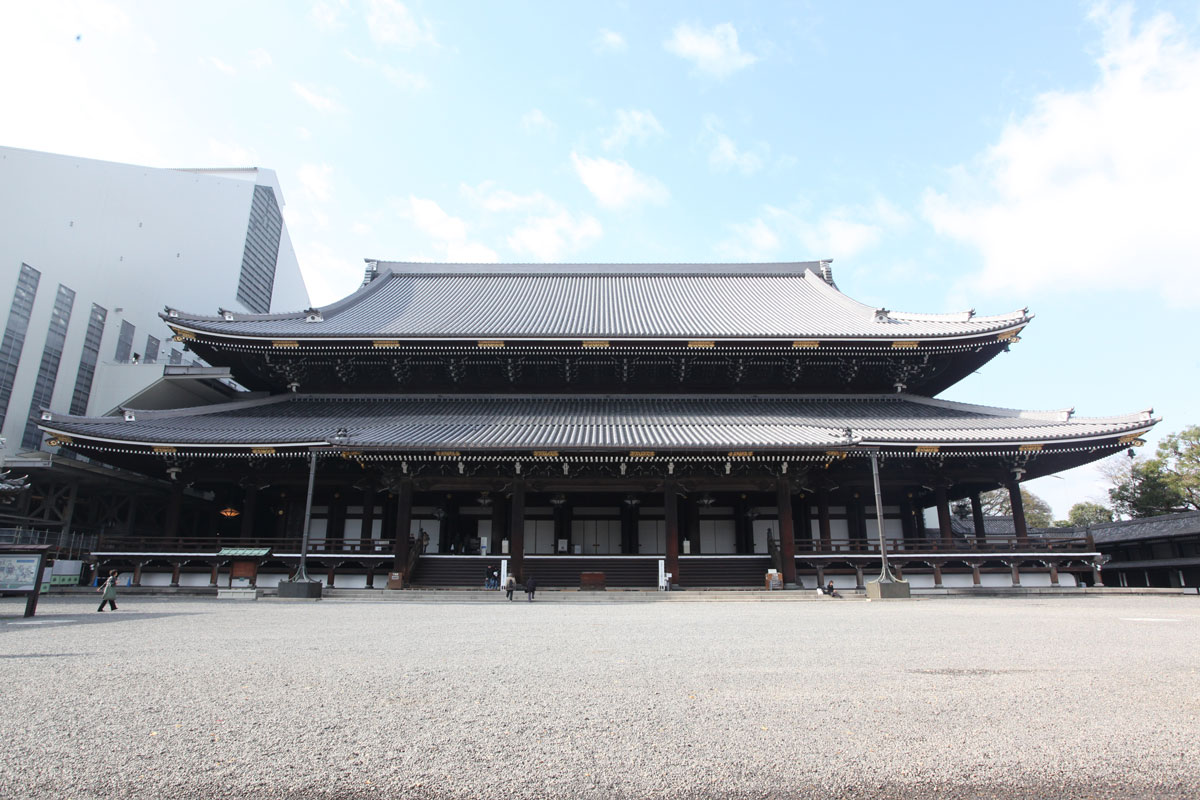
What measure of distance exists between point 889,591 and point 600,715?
15.6m

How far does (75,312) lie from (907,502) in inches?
1383

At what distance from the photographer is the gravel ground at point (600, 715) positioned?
3.51 m

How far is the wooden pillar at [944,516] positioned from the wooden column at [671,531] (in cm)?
881

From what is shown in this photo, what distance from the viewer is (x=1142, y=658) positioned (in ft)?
23.7

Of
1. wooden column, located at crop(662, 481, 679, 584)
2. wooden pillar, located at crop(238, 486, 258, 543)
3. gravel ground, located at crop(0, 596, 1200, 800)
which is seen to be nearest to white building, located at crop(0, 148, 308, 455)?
wooden pillar, located at crop(238, 486, 258, 543)

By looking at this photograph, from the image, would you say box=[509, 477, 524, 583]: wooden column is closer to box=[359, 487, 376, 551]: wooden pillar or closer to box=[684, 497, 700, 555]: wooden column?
box=[359, 487, 376, 551]: wooden pillar

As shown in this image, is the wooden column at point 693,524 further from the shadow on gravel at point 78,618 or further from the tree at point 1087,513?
the tree at point 1087,513

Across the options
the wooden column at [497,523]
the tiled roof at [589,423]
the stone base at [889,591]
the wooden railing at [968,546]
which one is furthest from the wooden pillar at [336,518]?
the stone base at [889,591]

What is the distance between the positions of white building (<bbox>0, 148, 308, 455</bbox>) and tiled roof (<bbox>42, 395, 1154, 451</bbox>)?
23.5ft

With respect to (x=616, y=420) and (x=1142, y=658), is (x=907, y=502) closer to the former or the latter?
(x=616, y=420)

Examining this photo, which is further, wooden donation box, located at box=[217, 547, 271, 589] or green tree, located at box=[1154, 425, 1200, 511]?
green tree, located at box=[1154, 425, 1200, 511]

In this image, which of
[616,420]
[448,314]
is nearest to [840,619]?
[616,420]

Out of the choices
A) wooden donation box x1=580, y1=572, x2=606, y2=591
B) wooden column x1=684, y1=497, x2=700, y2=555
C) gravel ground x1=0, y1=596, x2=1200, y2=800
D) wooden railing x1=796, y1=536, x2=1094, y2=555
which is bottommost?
gravel ground x1=0, y1=596, x2=1200, y2=800

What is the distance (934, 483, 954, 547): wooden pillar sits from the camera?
21.4m
